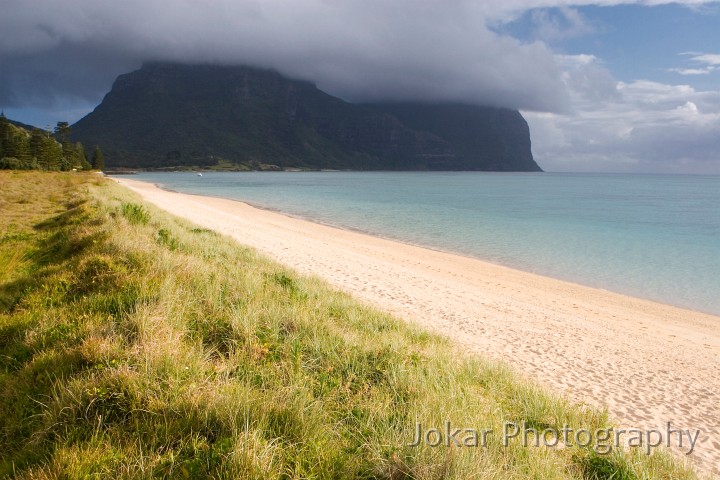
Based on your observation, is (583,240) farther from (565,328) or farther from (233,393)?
(233,393)

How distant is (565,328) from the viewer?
11.9 m

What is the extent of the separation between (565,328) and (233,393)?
10.7 m

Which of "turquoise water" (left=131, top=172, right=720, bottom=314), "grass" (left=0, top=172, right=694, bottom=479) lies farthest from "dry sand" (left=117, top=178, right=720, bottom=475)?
"turquoise water" (left=131, top=172, right=720, bottom=314)

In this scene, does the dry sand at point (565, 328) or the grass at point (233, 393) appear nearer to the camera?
the grass at point (233, 393)

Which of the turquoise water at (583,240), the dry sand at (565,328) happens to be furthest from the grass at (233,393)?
the turquoise water at (583,240)

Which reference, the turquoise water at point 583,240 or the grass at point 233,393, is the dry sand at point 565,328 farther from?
the turquoise water at point 583,240

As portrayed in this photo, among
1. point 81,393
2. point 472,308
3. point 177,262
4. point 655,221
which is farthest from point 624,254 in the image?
point 81,393

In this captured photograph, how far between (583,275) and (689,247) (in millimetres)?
16863

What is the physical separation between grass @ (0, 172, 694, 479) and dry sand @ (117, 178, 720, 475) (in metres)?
2.44

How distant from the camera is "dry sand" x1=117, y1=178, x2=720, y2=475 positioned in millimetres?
7566

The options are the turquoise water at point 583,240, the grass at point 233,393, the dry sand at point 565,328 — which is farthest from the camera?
the turquoise water at point 583,240

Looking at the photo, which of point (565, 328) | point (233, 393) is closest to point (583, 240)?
point (565, 328)

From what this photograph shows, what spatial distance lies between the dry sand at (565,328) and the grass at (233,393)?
244 centimetres

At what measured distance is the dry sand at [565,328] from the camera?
24.8 ft
